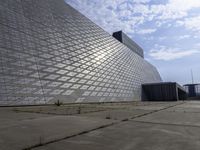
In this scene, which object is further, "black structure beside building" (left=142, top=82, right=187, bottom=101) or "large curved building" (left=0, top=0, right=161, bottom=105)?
"black structure beside building" (left=142, top=82, right=187, bottom=101)

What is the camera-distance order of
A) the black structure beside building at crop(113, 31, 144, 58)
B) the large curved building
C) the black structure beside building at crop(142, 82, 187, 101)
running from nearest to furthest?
the large curved building < the black structure beside building at crop(142, 82, 187, 101) < the black structure beside building at crop(113, 31, 144, 58)

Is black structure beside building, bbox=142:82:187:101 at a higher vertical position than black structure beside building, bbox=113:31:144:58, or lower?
lower

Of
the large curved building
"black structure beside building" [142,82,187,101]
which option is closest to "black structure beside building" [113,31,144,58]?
"black structure beside building" [142,82,187,101]

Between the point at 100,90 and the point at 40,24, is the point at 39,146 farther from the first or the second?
the point at 100,90

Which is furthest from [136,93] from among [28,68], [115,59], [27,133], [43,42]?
[27,133]

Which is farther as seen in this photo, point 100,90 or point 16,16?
point 100,90

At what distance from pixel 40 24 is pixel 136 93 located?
94.1 feet

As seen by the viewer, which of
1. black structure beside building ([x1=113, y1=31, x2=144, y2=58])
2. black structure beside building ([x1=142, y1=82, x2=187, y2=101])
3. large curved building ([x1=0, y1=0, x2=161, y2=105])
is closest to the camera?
large curved building ([x1=0, y1=0, x2=161, y2=105])

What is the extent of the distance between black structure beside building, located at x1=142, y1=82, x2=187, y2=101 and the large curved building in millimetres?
17488

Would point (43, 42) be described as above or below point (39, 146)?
above

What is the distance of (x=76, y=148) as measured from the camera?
14.5 feet

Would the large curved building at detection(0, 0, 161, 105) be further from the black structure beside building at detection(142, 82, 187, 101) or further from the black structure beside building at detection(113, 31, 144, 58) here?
the black structure beside building at detection(113, 31, 144, 58)

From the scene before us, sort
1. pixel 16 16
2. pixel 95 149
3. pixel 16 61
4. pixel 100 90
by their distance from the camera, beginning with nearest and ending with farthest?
pixel 95 149, pixel 16 61, pixel 16 16, pixel 100 90

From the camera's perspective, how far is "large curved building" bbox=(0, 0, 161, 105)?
18.5 meters
